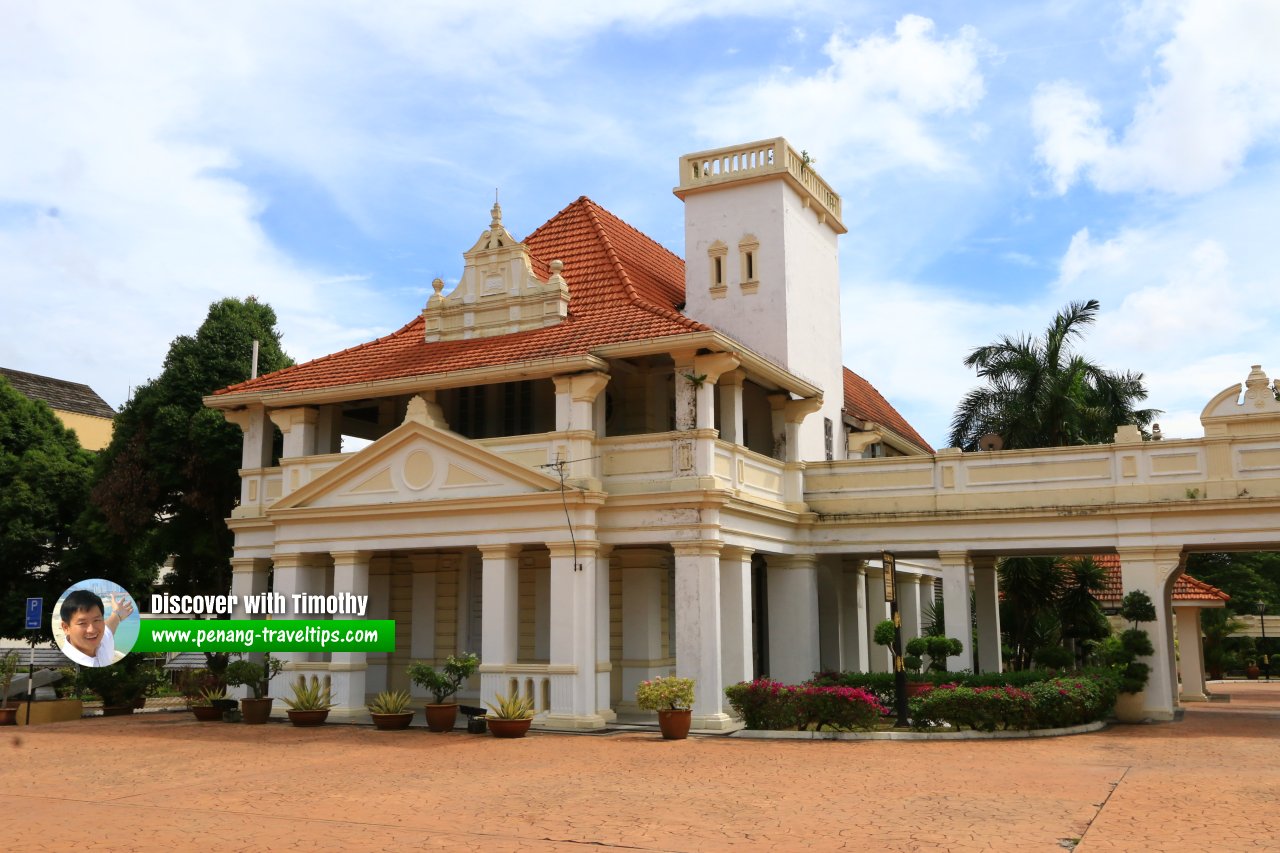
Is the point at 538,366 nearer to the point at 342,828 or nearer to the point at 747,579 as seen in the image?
the point at 747,579

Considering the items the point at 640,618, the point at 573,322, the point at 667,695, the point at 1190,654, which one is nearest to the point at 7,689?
the point at 640,618

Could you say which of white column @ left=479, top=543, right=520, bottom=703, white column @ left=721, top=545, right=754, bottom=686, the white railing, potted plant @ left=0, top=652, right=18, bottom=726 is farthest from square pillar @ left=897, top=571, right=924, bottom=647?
potted plant @ left=0, top=652, right=18, bottom=726

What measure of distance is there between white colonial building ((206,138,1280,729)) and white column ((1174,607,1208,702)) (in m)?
5.24

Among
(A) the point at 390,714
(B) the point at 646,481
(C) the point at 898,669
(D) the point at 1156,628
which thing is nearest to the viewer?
(C) the point at 898,669

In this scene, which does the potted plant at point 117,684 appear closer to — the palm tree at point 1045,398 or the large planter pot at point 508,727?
the large planter pot at point 508,727

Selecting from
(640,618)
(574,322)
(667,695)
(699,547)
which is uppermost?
(574,322)

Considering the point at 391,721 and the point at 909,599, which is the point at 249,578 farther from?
the point at 909,599

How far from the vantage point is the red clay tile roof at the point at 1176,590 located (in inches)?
1086

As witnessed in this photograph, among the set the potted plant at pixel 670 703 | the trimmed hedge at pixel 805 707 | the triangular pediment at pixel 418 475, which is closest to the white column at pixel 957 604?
the trimmed hedge at pixel 805 707

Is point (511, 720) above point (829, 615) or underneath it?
underneath

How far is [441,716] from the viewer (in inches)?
735

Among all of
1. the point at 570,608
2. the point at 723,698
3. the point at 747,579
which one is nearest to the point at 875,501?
the point at 747,579

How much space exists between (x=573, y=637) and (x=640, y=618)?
2751mm

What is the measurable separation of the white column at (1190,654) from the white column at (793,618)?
36.1ft
